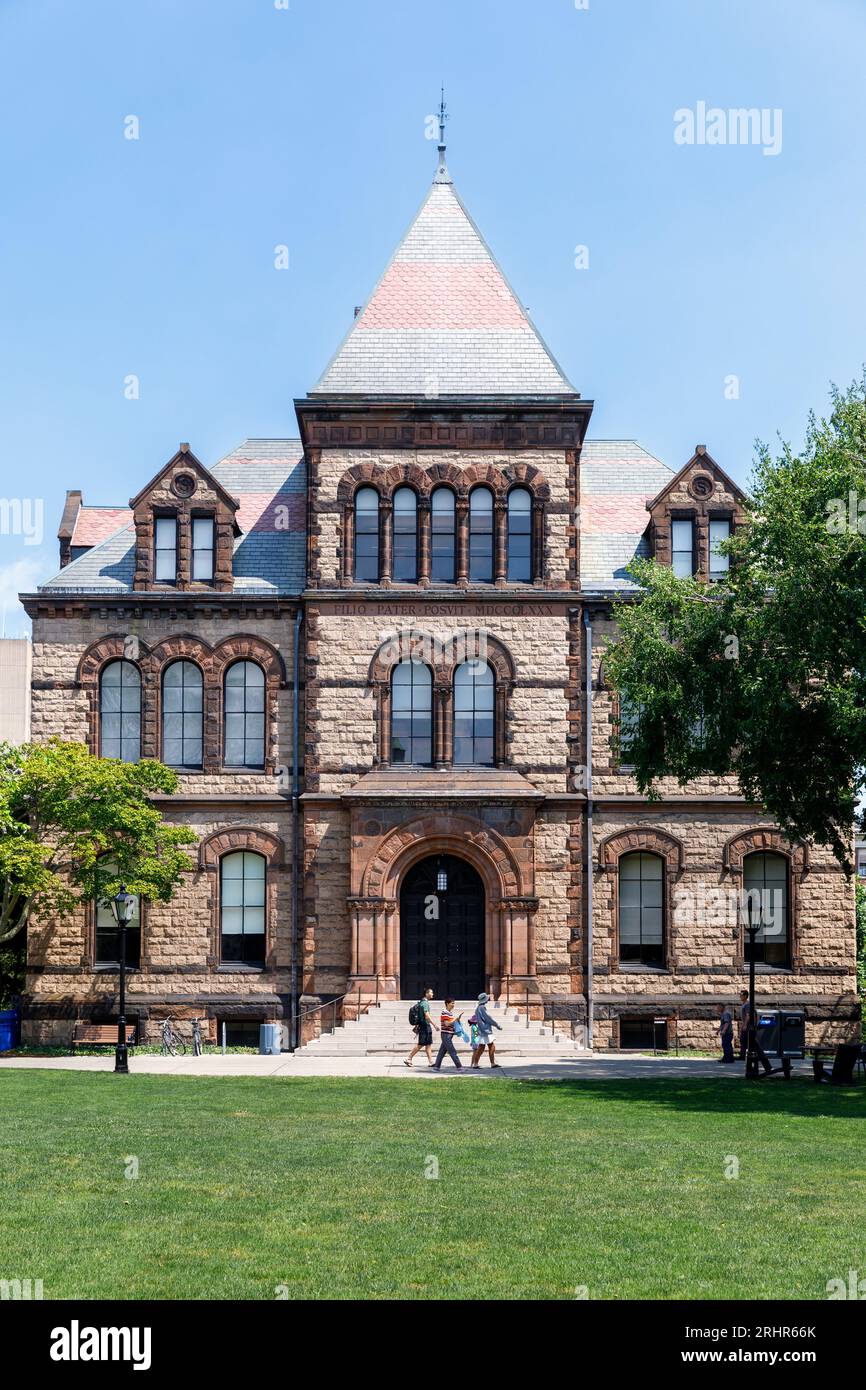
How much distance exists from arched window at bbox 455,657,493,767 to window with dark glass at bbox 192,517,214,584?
6.83 metres

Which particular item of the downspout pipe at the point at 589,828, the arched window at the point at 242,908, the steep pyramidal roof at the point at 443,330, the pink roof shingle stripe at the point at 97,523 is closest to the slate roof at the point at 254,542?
the pink roof shingle stripe at the point at 97,523

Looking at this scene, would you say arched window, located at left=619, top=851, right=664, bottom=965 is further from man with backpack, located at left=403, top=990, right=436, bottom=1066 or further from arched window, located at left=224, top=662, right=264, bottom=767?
arched window, located at left=224, top=662, right=264, bottom=767

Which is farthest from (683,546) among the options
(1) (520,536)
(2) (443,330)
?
(2) (443,330)

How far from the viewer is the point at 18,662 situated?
6506cm

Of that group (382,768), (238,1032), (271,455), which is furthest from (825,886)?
(271,455)

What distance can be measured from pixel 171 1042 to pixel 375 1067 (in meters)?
6.77

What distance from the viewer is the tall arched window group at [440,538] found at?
37531mm

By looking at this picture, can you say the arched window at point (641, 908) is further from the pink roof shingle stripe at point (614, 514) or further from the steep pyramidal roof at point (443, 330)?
the steep pyramidal roof at point (443, 330)

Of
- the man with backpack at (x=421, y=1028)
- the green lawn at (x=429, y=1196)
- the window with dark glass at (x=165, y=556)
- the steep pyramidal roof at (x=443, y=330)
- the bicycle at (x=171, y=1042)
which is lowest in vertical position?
the bicycle at (x=171, y=1042)

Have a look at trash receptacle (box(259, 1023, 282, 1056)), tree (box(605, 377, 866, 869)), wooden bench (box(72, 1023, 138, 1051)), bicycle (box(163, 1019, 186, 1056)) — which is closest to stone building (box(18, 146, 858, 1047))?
wooden bench (box(72, 1023, 138, 1051))

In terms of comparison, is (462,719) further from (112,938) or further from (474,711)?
(112,938)

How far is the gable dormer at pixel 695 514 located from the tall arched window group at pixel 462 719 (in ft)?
18.4
